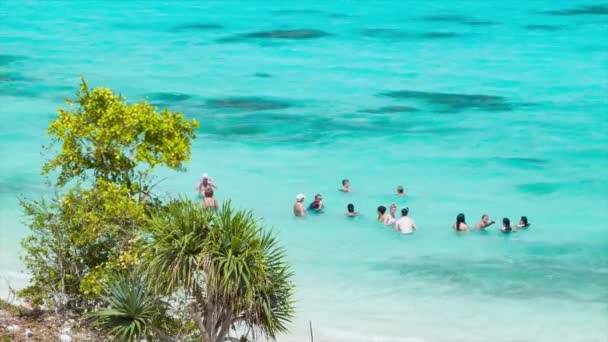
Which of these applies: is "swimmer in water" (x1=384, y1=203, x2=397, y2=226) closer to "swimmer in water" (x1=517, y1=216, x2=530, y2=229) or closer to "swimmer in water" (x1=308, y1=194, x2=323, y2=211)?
"swimmer in water" (x1=308, y1=194, x2=323, y2=211)

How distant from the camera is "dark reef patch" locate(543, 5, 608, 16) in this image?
192 ft

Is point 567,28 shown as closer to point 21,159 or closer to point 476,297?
point 21,159

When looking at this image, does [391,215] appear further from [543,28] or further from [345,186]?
[543,28]

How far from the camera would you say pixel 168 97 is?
139 feet

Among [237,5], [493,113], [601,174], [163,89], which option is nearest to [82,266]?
[601,174]

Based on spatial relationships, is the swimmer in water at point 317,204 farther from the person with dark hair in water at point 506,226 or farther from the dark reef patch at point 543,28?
the dark reef patch at point 543,28

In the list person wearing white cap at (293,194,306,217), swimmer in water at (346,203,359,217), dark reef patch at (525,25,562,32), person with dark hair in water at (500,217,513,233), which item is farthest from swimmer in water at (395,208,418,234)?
dark reef patch at (525,25,562,32)

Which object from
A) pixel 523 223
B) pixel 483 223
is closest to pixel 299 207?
pixel 483 223

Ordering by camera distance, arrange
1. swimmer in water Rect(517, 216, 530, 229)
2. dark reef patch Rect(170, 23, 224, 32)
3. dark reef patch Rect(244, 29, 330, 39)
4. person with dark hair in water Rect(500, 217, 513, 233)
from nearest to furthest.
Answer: person with dark hair in water Rect(500, 217, 513, 233), swimmer in water Rect(517, 216, 530, 229), dark reef patch Rect(244, 29, 330, 39), dark reef patch Rect(170, 23, 224, 32)

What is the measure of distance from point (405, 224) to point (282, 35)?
28954mm

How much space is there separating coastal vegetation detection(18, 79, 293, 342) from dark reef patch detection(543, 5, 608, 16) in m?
45.6

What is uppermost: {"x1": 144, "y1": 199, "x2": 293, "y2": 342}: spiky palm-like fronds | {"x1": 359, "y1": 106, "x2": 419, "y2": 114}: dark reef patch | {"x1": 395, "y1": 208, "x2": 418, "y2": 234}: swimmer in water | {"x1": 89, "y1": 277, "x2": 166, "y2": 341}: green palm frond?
{"x1": 359, "y1": 106, "x2": 419, "y2": 114}: dark reef patch

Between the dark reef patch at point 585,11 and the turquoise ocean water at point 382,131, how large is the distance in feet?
0.83

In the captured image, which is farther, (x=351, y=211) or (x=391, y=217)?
(x=351, y=211)
